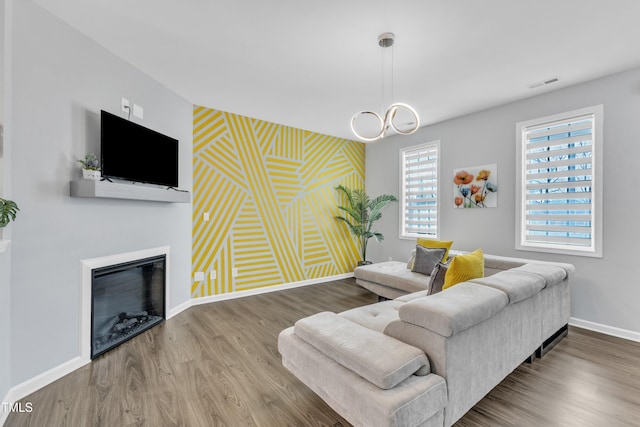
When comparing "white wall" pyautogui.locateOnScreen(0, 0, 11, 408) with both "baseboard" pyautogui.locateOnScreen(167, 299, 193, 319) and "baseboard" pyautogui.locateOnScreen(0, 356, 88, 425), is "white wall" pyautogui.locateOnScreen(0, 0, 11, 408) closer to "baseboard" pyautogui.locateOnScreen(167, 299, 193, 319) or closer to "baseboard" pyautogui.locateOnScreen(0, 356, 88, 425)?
"baseboard" pyautogui.locateOnScreen(0, 356, 88, 425)

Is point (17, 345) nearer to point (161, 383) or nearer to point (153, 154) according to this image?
point (161, 383)

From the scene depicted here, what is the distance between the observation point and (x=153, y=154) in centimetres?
301

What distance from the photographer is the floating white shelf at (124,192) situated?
7.44ft

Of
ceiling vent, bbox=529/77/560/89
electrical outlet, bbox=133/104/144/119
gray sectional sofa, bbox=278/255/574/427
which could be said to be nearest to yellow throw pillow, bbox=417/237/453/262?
gray sectional sofa, bbox=278/255/574/427

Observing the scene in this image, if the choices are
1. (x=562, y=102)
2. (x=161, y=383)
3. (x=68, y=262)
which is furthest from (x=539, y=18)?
(x=68, y=262)

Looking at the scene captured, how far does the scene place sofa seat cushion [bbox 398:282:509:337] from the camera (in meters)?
1.46

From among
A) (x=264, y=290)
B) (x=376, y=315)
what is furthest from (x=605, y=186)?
(x=264, y=290)

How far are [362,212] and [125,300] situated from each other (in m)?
3.83

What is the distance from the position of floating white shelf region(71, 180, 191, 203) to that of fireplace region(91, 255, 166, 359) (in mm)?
660

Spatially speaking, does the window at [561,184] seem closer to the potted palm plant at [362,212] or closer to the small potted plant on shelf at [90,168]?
the potted palm plant at [362,212]

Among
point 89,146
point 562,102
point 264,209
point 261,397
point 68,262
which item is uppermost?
point 562,102

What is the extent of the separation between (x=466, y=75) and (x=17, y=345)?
4439 mm

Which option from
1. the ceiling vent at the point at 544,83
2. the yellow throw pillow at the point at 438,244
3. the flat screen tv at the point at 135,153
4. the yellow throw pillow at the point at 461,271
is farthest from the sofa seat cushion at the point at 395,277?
the flat screen tv at the point at 135,153

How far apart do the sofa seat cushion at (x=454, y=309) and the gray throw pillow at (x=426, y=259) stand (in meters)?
1.77
